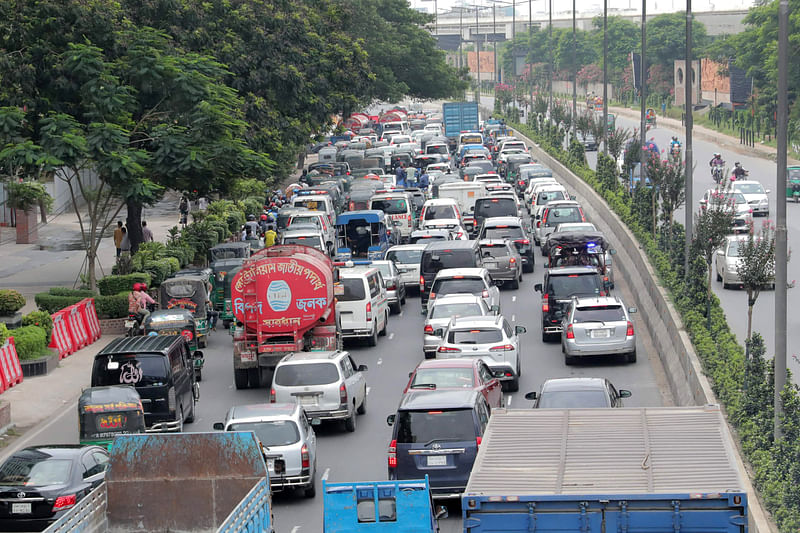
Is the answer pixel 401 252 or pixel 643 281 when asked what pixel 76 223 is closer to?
pixel 401 252

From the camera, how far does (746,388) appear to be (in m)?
19.6

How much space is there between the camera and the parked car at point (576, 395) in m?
19.0

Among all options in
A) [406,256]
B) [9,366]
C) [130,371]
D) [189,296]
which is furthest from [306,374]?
[406,256]

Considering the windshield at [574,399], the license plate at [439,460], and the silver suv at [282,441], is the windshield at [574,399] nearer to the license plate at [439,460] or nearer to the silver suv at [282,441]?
the license plate at [439,460]

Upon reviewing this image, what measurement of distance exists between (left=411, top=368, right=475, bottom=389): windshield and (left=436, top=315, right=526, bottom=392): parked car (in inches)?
145

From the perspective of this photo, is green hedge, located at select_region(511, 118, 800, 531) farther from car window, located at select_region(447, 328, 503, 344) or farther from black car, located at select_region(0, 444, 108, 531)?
black car, located at select_region(0, 444, 108, 531)

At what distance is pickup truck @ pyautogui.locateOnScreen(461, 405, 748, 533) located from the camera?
10.9 m

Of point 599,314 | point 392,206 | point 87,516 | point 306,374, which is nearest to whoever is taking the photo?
point 87,516

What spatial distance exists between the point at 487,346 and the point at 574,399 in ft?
18.5

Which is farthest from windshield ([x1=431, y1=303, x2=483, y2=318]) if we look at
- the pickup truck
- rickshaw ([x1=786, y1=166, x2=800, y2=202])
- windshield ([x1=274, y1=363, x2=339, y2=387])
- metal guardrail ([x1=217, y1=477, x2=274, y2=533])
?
rickshaw ([x1=786, y1=166, x2=800, y2=202])

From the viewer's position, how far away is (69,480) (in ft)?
55.1

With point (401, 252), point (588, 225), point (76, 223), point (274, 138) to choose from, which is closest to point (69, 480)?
point (401, 252)

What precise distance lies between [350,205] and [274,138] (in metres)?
4.01

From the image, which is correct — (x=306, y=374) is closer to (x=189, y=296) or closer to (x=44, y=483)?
(x=44, y=483)
